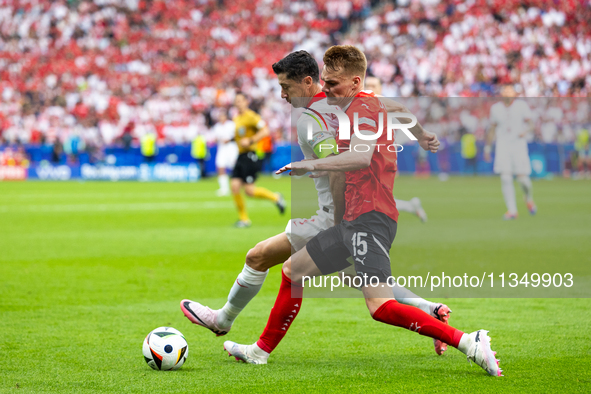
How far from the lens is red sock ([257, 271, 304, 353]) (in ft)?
14.2

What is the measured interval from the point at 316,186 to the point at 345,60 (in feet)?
2.54

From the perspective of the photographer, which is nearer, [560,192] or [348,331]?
[348,331]

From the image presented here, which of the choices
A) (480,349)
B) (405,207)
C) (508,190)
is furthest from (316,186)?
(508,190)

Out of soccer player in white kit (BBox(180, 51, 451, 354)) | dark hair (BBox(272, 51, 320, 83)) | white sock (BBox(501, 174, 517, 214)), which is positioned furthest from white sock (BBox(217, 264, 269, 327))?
white sock (BBox(501, 174, 517, 214))

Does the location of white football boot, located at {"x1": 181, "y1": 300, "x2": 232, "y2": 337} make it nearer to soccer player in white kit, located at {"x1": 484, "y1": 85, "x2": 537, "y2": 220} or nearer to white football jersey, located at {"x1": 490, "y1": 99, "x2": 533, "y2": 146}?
soccer player in white kit, located at {"x1": 484, "y1": 85, "x2": 537, "y2": 220}

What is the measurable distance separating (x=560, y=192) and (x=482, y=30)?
1272 centimetres

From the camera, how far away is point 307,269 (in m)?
4.10

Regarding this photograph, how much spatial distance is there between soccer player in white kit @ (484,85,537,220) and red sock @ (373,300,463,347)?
30.7 ft

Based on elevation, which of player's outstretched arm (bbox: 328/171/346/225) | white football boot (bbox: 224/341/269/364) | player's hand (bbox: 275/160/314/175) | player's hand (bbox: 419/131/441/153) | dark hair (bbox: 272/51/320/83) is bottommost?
white football boot (bbox: 224/341/269/364)

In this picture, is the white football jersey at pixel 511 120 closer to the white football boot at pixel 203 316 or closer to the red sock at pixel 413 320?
the white football boot at pixel 203 316

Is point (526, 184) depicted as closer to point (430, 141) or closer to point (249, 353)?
point (430, 141)

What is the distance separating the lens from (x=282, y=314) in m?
4.35

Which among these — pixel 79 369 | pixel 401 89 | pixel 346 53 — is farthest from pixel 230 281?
pixel 401 89

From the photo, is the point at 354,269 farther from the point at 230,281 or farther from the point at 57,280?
the point at 57,280
